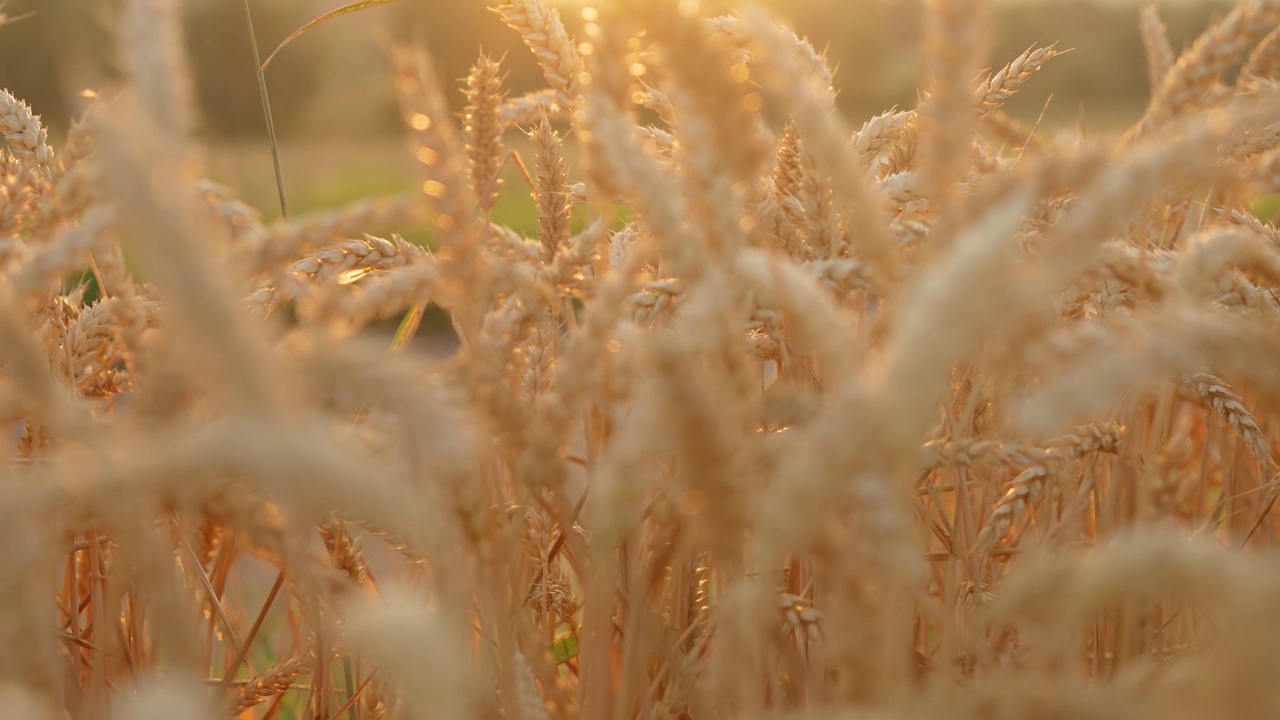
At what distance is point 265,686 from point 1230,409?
112 centimetres

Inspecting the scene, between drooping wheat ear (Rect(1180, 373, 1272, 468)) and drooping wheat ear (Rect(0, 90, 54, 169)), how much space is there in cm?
137

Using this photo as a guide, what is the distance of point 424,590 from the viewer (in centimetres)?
117

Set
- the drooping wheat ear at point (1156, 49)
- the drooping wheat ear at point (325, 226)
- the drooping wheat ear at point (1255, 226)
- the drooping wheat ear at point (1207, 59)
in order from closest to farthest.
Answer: the drooping wheat ear at point (325, 226) → the drooping wheat ear at point (1207, 59) → the drooping wheat ear at point (1255, 226) → the drooping wheat ear at point (1156, 49)

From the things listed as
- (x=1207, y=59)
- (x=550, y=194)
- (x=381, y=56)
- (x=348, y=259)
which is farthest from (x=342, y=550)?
(x=381, y=56)

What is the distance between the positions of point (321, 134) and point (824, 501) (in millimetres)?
18513

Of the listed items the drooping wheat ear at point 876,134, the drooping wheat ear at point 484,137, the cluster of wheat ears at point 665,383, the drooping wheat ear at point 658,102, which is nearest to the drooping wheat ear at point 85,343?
the cluster of wheat ears at point 665,383

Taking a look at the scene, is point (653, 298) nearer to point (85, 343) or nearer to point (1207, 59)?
point (1207, 59)

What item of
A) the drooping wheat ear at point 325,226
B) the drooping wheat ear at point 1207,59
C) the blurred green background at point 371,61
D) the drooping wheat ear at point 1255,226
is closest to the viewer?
the drooping wheat ear at point 325,226

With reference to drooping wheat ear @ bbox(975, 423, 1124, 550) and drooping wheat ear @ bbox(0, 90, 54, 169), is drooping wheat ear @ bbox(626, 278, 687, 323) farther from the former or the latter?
drooping wheat ear @ bbox(0, 90, 54, 169)

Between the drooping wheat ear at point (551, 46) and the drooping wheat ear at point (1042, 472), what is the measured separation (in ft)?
1.99

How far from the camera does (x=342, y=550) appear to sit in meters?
1.01

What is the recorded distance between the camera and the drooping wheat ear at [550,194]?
39.0 inches

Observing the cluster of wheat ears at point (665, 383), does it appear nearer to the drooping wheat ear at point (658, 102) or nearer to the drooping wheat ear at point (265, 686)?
the drooping wheat ear at point (265, 686)

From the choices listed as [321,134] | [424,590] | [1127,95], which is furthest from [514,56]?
[424,590]
